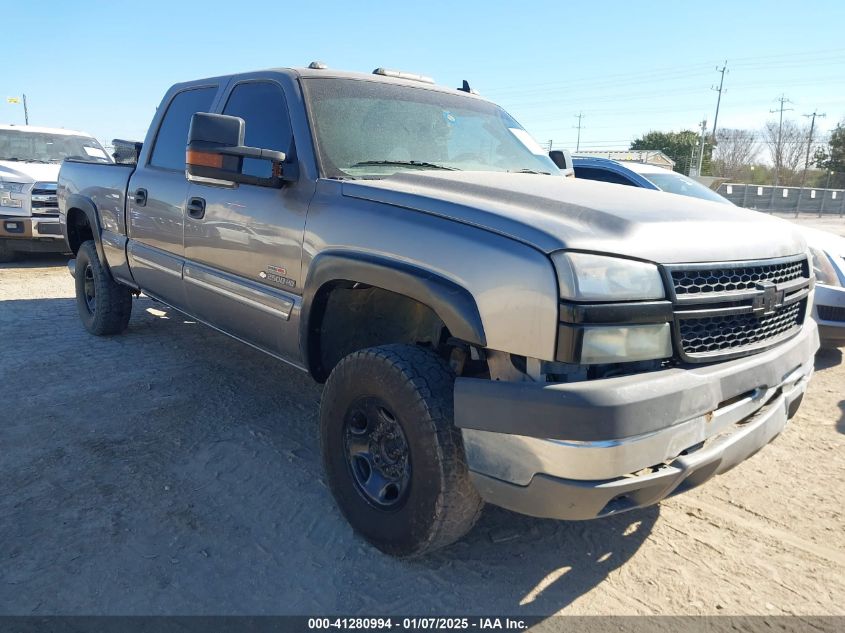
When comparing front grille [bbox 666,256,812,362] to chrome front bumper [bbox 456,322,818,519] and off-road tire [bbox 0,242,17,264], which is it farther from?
off-road tire [bbox 0,242,17,264]

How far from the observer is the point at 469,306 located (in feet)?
6.98

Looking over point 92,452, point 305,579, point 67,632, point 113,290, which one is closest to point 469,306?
point 305,579

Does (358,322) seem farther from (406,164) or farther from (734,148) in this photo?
(734,148)

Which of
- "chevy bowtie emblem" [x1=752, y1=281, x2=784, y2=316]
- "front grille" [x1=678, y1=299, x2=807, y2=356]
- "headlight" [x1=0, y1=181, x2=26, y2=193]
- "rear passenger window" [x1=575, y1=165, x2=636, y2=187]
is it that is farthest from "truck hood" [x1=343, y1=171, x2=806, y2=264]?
"headlight" [x1=0, y1=181, x2=26, y2=193]

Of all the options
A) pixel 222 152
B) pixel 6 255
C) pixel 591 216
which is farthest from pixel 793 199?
pixel 222 152

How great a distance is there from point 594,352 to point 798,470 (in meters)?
2.21

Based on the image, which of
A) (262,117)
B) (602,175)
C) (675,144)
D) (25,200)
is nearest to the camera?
(262,117)

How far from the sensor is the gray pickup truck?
196 cm

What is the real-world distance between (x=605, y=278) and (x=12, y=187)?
9.53 m

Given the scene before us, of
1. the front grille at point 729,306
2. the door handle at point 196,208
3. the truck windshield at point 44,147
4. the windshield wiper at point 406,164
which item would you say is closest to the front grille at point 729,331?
the front grille at point 729,306

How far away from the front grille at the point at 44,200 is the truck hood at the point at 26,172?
13 cm

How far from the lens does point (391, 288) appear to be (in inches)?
95.3

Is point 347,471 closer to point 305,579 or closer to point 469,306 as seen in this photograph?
point 305,579

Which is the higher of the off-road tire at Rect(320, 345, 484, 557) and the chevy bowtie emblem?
the chevy bowtie emblem
